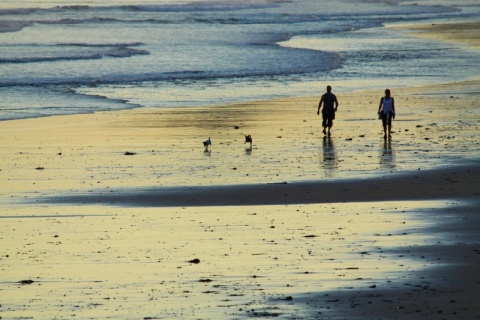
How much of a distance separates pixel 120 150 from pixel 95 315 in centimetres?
1308

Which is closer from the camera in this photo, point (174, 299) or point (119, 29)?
point (174, 299)

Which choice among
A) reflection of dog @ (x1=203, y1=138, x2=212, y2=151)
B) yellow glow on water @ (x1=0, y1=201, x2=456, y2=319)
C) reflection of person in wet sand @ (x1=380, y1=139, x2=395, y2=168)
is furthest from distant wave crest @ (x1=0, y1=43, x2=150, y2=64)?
yellow glow on water @ (x1=0, y1=201, x2=456, y2=319)

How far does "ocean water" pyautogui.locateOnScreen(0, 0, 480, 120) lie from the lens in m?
36.7

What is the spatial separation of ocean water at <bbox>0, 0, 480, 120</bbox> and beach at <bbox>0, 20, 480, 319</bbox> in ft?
25.9

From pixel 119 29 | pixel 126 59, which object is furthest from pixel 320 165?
pixel 119 29

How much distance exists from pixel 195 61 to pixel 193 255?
4062cm

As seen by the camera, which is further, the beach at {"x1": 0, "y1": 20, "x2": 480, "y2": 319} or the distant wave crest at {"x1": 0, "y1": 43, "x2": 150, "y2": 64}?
the distant wave crest at {"x1": 0, "y1": 43, "x2": 150, "y2": 64}

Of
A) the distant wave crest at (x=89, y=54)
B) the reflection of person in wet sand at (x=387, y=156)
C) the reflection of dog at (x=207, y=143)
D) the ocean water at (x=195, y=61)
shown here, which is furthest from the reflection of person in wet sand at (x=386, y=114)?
the distant wave crest at (x=89, y=54)

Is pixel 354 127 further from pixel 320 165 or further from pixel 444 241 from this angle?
pixel 444 241

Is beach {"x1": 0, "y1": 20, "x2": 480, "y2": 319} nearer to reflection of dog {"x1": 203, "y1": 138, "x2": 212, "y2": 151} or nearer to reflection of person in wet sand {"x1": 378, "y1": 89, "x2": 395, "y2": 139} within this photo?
reflection of dog {"x1": 203, "y1": 138, "x2": 212, "y2": 151}

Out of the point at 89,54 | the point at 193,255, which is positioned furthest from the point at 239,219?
the point at 89,54

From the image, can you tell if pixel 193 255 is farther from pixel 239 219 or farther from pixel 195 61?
pixel 195 61

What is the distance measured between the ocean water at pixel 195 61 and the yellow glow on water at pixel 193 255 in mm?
15697

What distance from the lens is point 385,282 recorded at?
38.0ft
